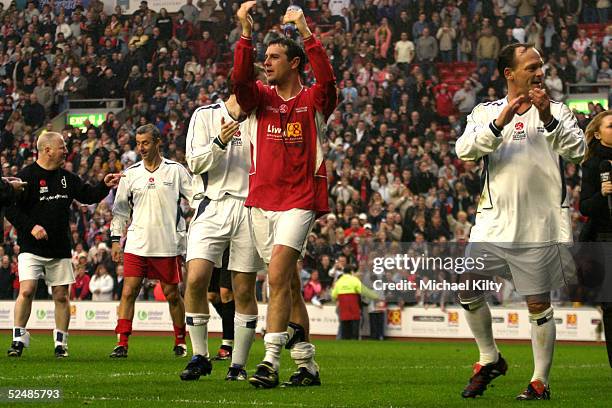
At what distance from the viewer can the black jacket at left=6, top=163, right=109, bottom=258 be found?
13508mm

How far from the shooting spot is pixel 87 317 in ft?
85.0

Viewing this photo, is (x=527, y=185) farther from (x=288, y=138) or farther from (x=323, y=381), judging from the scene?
(x=323, y=381)

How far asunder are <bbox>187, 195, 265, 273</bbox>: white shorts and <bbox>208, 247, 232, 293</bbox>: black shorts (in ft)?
6.99

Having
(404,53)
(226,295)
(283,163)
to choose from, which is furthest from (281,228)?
(404,53)

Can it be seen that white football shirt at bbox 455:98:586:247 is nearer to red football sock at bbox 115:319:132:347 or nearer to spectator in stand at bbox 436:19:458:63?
red football sock at bbox 115:319:132:347

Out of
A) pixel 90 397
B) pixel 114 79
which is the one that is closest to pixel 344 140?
pixel 114 79

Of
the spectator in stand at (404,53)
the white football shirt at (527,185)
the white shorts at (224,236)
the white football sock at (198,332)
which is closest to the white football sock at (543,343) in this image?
the white football shirt at (527,185)

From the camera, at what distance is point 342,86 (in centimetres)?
3038

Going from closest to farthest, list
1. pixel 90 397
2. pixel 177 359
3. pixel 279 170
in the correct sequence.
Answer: pixel 90 397 < pixel 279 170 < pixel 177 359

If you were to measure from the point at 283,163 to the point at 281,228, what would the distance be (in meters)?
0.52

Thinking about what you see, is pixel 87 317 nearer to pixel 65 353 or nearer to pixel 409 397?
pixel 65 353

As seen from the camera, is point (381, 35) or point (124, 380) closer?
point (124, 380)

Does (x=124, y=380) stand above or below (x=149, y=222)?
below

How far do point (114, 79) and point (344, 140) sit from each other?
955 cm
